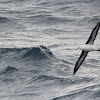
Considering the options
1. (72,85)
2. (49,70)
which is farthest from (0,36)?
(72,85)

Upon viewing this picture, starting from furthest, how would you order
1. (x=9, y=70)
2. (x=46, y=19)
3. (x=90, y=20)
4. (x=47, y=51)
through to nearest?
(x=46, y=19), (x=90, y=20), (x=47, y=51), (x=9, y=70)

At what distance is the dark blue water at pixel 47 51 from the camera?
2398 cm

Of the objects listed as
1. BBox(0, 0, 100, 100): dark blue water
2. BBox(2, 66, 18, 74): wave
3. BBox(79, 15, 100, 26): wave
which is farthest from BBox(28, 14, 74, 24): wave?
BBox(2, 66, 18, 74): wave

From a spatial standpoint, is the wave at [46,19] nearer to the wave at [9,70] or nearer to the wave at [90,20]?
the wave at [90,20]

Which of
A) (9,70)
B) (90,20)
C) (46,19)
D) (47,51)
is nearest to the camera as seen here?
(9,70)

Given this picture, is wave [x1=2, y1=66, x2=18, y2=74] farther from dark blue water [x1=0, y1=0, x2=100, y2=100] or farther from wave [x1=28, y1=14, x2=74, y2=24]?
wave [x1=28, y1=14, x2=74, y2=24]

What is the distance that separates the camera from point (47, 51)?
28.9 meters

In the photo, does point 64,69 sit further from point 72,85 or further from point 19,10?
point 19,10

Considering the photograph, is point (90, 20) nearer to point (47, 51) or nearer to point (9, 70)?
point (47, 51)

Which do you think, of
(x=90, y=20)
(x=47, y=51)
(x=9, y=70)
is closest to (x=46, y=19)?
(x=90, y=20)

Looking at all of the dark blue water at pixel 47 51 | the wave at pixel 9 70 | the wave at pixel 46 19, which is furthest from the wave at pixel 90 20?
the wave at pixel 9 70

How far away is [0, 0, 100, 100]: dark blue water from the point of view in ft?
78.7

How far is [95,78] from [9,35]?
1019 cm

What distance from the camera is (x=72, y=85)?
24391mm
